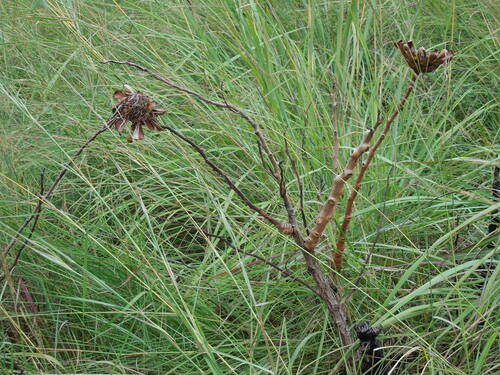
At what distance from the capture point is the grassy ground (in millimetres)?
1327

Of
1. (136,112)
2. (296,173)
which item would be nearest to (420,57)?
(296,173)

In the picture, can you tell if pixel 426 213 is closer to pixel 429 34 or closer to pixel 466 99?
pixel 466 99

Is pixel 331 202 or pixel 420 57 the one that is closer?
pixel 420 57

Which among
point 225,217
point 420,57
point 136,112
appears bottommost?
point 225,217

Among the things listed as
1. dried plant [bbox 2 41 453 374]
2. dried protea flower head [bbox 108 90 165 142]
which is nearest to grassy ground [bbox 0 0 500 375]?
dried plant [bbox 2 41 453 374]

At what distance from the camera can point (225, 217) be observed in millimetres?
1478

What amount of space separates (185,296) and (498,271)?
529 mm

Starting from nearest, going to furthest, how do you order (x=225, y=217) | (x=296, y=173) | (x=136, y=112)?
(x=136, y=112), (x=296, y=173), (x=225, y=217)

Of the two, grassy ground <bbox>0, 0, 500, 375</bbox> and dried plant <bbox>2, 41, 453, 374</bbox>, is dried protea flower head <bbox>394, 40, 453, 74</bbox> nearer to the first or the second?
dried plant <bbox>2, 41, 453, 374</bbox>

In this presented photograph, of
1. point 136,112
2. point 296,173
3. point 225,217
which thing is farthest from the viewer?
point 225,217

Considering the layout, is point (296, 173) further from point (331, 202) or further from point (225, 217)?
point (225, 217)

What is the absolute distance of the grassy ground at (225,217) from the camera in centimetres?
133

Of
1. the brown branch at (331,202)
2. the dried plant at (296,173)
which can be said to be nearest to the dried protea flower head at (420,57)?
the dried plant at (296,173)

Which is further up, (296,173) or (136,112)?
(136,112)
